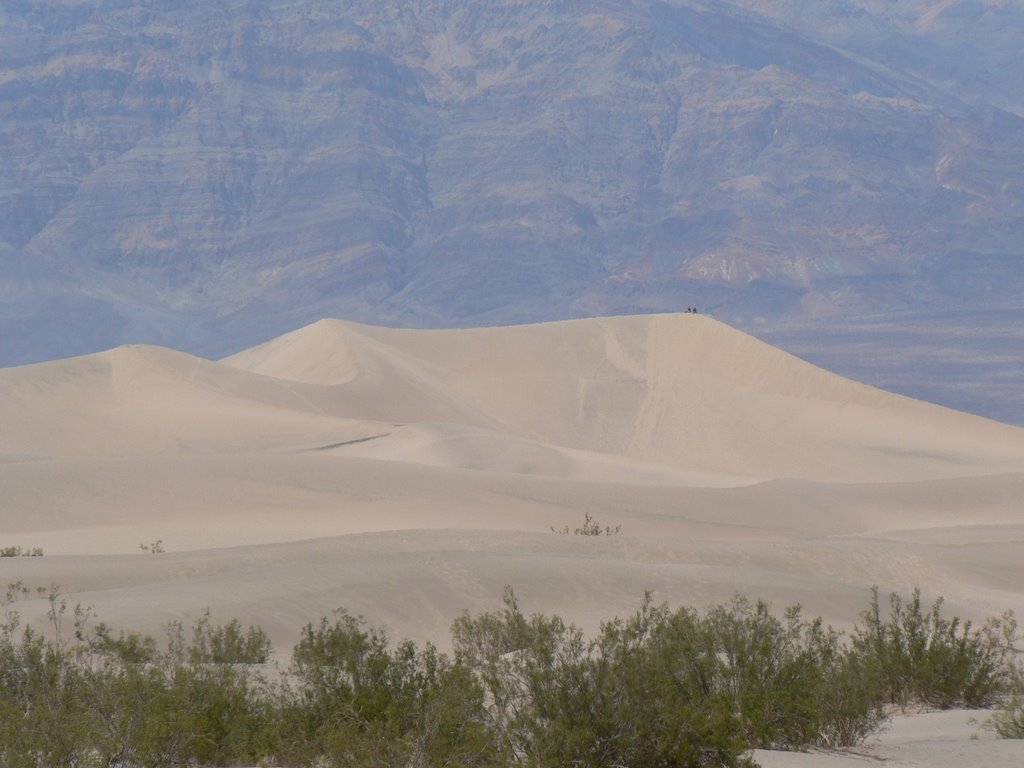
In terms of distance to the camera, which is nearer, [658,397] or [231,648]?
[231,648]

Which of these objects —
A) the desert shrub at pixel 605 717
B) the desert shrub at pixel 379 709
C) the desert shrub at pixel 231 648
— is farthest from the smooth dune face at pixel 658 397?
the desert shrub at pixel 605 717

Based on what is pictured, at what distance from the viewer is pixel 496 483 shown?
41094mm

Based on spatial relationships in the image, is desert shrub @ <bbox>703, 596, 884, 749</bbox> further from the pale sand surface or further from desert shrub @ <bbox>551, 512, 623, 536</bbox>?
desert shrub @ <bbox>551, 512, 623, 536</bbox>

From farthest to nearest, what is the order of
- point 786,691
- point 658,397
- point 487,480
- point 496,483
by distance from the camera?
1. point 658,397
2. point 487,480
3. point 496,483
4. point 786,691

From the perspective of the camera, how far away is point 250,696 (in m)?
12.0

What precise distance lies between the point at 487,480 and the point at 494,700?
29912 mm

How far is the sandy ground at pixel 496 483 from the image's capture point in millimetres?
22172

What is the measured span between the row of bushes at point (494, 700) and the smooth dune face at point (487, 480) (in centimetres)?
618

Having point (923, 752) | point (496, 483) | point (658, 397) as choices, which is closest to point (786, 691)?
point (923, 752)

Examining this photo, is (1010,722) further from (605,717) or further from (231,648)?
(231,648)

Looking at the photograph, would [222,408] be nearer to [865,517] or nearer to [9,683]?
[865,517]

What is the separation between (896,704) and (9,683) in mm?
8126

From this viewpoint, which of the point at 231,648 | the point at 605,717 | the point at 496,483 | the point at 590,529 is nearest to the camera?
the point at 605,717

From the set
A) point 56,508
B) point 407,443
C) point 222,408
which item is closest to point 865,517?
point 407,443
